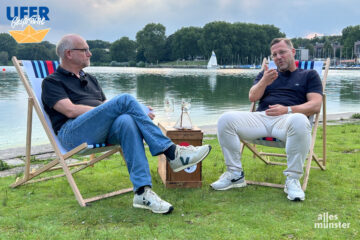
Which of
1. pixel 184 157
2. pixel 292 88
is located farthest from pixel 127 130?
pixel 292 88

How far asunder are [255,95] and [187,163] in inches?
45.0

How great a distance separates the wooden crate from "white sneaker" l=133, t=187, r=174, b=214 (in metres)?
0.53

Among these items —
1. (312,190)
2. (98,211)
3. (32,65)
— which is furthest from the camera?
(32,65)

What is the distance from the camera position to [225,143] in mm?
3186

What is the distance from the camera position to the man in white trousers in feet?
9.75

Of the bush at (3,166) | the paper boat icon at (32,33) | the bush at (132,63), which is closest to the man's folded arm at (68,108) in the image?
the bush at (3,166)

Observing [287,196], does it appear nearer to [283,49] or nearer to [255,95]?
[255,95]

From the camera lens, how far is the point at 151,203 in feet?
8.59

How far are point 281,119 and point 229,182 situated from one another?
712mm

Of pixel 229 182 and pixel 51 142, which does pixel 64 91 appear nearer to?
pixel 51 142

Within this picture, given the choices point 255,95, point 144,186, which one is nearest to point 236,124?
point 255,95

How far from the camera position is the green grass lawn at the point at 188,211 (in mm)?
2266

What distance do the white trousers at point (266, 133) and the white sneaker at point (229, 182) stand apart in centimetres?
5

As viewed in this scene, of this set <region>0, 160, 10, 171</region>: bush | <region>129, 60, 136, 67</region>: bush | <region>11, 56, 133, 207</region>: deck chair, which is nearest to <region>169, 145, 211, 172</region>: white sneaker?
<region>11, 56, 133, 207</region>: deck chair
